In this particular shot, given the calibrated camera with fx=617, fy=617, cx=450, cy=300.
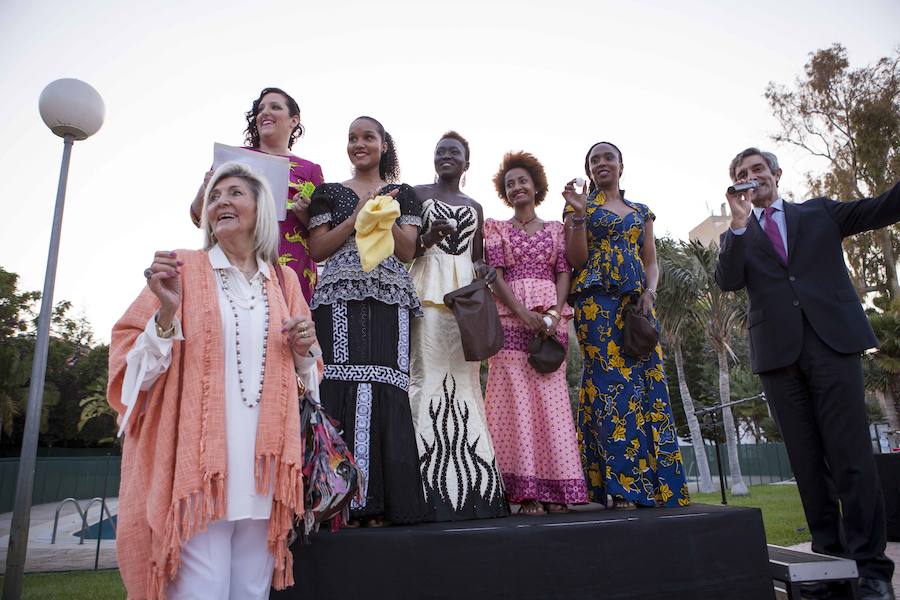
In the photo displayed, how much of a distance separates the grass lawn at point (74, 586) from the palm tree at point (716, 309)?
1647 centimetres

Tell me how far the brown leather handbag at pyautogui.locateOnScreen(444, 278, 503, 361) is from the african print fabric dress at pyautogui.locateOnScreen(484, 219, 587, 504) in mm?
393

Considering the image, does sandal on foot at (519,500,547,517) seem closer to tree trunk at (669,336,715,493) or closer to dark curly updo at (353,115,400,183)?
dark curly updo at (353,115,400,183)

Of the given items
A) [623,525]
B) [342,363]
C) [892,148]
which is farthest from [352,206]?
[892,148]

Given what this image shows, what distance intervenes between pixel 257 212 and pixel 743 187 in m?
2.89

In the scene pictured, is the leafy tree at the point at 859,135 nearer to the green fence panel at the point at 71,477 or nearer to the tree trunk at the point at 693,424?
the tree trunk at the point at 693,424


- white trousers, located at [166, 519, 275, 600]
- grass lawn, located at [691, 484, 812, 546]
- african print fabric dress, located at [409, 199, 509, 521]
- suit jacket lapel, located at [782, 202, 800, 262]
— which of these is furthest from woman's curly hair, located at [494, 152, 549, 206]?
grass lawn, located at [691, 484, 812, 546]

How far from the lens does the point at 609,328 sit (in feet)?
13.5

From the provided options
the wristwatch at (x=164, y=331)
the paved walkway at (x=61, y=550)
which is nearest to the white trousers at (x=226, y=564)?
the wristwatch at (x=164, y=331)

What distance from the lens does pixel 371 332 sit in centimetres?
330

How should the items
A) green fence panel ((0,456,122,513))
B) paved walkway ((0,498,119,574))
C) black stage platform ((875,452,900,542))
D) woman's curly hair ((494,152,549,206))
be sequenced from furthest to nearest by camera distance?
green fence panel ((0,456,122,513)) < paved walkway ((0,498,119,574)) < black stage platform ((875,452,900,542)) < woman's curly hair ((494,152,549,206))

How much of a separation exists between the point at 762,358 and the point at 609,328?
0.93 meters

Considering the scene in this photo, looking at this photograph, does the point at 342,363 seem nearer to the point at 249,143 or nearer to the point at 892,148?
the point at 249,143

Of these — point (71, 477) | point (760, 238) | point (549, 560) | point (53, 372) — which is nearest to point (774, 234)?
point (760, 238)

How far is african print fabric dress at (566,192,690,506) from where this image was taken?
12.7ft
